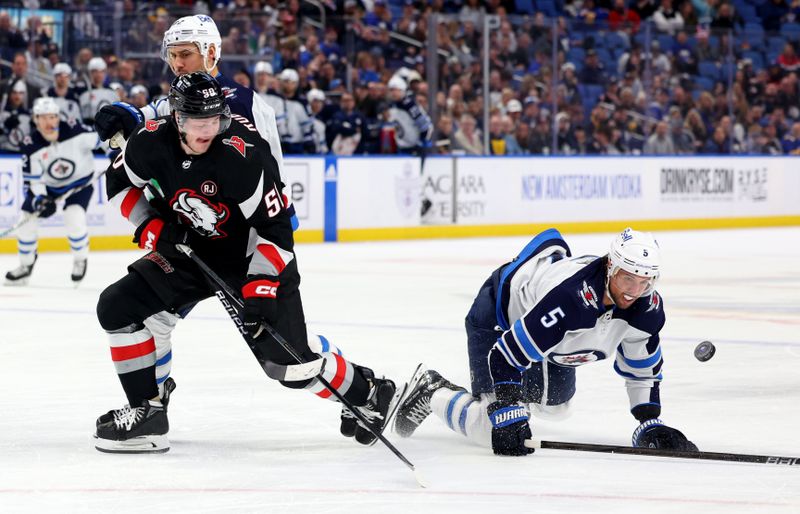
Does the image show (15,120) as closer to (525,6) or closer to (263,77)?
(263,77)

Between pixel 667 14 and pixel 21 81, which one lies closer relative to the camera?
pixel 21 81

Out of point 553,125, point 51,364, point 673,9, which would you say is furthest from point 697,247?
point 51,364

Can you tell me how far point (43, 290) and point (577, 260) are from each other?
5.80 metres

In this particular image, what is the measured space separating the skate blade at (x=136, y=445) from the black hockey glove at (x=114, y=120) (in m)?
0.96

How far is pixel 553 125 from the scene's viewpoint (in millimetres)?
14969

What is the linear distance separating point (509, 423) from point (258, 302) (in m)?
0.81

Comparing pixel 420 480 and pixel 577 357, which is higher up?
pixel 577 357

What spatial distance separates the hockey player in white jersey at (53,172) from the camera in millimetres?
9570

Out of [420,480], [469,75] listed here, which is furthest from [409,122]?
[420,480]

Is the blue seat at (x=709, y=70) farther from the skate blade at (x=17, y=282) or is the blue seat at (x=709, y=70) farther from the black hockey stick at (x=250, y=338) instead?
the black hockey stick at (x=250, y=338)

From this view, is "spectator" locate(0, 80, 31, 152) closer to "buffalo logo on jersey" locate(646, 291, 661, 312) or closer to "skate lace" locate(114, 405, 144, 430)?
"skate lace" locate(114, 405, 144, 430)

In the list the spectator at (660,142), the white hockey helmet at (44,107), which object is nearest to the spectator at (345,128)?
the spectator at (660,142)

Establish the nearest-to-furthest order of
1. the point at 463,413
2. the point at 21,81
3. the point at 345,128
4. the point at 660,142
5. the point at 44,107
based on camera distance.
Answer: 1. the point at 463,413
2. the point at 44,107
3. the point at 21,81
4. the point at 345,128
5. the point at 660,142

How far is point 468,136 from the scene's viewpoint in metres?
14.4
